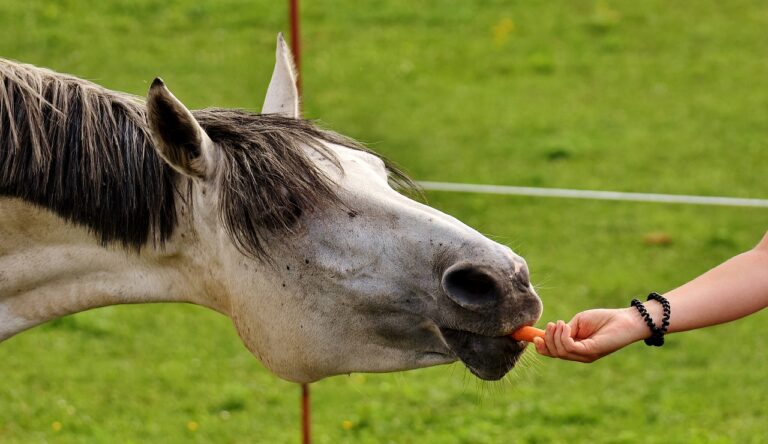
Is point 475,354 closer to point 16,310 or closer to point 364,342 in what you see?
point 364,342

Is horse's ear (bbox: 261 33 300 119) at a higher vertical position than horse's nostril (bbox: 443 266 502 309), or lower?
higher

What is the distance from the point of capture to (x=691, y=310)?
2701mm

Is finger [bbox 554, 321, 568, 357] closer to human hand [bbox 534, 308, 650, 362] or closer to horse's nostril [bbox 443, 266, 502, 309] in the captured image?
human hand [bbox 534, 308, 650, 362]

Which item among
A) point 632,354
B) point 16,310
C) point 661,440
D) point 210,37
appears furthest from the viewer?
point 210,37

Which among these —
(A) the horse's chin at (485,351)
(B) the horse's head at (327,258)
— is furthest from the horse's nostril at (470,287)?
(A) the horse's chin at (485,351)

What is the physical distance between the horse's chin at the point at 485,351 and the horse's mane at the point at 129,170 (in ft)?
1.52

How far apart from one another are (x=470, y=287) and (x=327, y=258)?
1.23 feet

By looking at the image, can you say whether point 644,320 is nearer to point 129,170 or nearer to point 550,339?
point 550,339

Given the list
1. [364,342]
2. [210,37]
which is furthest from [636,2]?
[364,342]

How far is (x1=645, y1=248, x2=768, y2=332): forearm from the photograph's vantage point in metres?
2.70

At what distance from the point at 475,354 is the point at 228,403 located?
11.4 ft

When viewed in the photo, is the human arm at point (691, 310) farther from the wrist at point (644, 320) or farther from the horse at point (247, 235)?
the horse at point (247, 235)

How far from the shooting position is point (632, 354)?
6.43 metres

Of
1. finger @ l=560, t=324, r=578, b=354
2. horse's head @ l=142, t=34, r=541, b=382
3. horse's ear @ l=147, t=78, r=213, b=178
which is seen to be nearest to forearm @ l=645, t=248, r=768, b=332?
finger @ l=560, t=324, r=578, b=354
